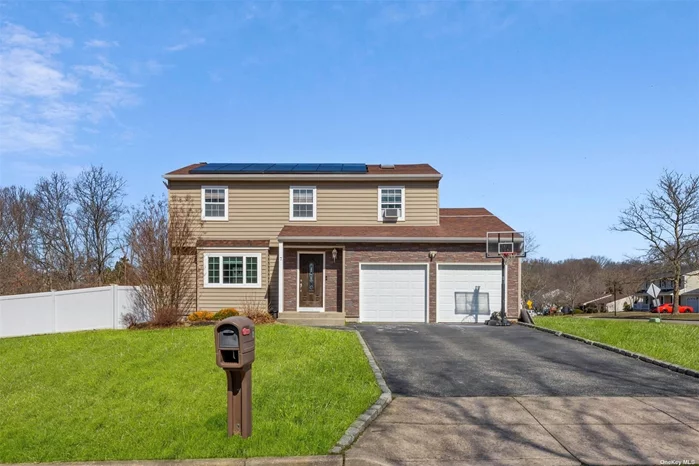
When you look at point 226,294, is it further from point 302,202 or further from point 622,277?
point 622,277

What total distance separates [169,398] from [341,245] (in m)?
11.7

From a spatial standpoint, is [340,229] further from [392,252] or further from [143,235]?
[143,235]

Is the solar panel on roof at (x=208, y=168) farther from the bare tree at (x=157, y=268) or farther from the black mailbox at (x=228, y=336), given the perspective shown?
the black mailbox at (x=228, y=336)

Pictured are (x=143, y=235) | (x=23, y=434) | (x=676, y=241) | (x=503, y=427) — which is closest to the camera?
(x=503, y=427)

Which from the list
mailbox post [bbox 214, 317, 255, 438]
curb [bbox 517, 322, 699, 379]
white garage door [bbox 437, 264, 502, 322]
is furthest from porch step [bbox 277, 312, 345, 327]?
mailbox post [bbox 214, 317, 255, 438]

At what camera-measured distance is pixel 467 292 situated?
18.8 meters

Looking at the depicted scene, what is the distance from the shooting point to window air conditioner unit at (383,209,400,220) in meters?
20.5

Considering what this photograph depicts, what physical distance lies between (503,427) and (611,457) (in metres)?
1.23

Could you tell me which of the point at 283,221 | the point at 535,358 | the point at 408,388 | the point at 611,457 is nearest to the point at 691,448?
the point at 611,457

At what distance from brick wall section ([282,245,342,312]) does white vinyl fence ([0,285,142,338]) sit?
17.5 ft

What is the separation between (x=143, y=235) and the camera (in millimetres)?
16672

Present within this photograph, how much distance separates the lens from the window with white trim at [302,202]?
819 inches

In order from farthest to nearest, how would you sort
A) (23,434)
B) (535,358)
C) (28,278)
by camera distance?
(28,278) < (535,358) < (23,434)

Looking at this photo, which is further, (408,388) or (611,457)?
(408,388)
